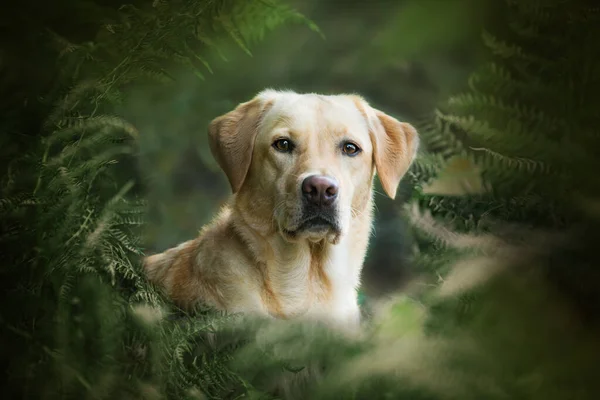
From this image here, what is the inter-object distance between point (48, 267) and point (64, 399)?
0.20 metres

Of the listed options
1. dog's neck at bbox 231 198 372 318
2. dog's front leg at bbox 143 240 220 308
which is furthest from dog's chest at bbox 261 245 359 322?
dog's front leg at bbox 143 240 220 308

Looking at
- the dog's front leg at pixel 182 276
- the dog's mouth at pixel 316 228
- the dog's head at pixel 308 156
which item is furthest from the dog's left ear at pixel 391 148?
the dog's front leg at pixel 182 276

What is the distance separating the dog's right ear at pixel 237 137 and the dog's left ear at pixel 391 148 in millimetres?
205

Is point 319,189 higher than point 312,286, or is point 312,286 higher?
point 319,189

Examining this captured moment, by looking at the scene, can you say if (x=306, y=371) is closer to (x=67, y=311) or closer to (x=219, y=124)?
(x=67, y=311)

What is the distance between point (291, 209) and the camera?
49.9 inches

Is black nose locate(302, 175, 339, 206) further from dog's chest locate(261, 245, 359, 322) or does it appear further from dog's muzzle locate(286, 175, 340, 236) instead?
dog's chest locate(261, 245, 359, 322)

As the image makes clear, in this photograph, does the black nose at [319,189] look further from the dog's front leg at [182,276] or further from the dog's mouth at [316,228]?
the dog's front leg at [182,276]

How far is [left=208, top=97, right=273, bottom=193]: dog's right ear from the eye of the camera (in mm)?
→ 1309

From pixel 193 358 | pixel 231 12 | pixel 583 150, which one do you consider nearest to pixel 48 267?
pixel 193 358

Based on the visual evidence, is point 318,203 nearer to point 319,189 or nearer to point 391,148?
point 319,189

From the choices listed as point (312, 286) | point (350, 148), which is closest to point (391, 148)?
point (350, 148)

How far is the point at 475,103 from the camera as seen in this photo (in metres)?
0.96

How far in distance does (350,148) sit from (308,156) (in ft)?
0.26
